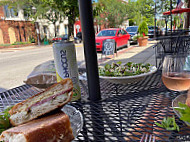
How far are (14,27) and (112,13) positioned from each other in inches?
762

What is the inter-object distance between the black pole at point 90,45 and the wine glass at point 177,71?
0.38m

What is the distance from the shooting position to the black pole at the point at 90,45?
0.79 metres

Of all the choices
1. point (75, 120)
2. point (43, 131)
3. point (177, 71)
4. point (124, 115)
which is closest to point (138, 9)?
point (177, 71)

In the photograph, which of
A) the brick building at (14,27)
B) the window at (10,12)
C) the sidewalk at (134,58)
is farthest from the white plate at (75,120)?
the window at (10,12)

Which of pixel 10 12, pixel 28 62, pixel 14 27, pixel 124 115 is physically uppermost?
pixel 10 12

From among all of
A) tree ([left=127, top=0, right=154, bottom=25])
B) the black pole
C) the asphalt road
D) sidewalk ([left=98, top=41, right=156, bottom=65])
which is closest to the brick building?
the asphalt road

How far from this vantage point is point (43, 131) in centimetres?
56

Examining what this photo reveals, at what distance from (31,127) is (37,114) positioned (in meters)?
0.07

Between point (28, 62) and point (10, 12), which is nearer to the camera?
point (28, 62)

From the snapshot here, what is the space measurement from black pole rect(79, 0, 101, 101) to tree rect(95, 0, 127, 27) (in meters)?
33.9

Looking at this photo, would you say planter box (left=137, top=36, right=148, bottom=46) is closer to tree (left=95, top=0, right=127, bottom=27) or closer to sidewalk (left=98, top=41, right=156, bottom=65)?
sidewalk (left=98, top=41, right=156, bottom=65)

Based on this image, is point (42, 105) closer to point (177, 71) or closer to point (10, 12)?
point (177, 71)

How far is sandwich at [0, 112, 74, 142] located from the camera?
0.53 meters

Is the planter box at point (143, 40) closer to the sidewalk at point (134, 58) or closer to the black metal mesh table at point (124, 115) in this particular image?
the sidewalk at point (134, 58)
